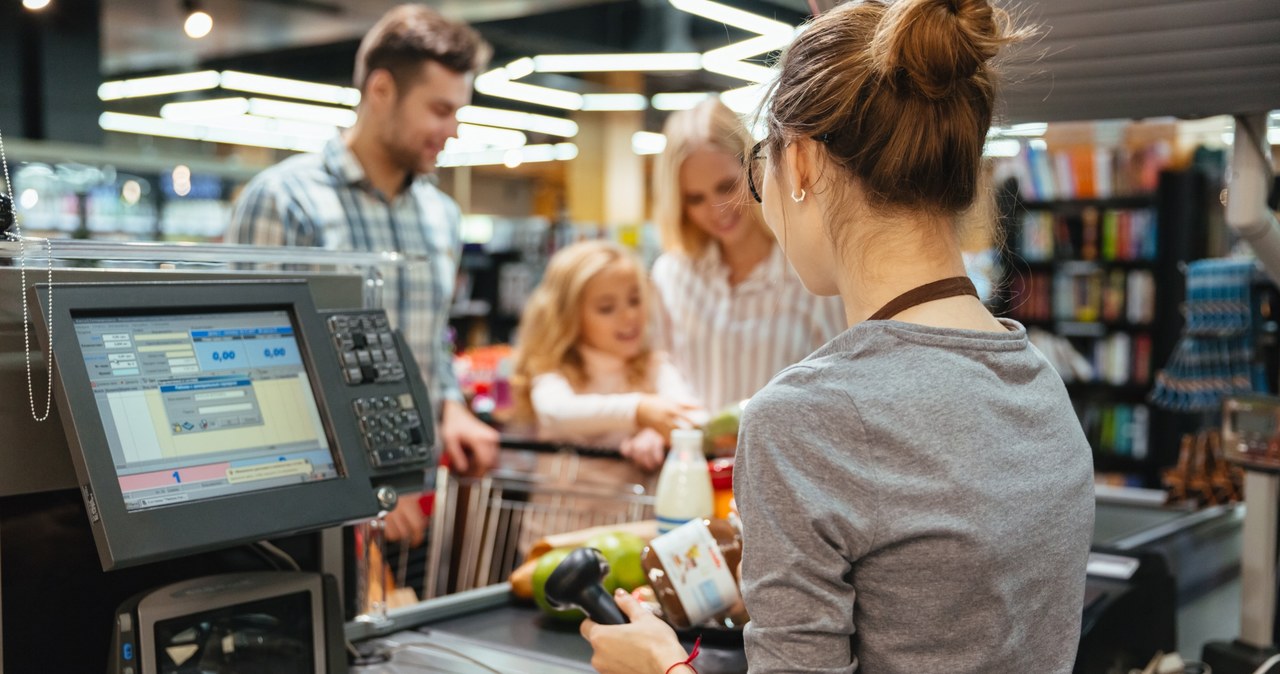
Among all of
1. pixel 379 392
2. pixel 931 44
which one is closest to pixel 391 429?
pixel 379 392

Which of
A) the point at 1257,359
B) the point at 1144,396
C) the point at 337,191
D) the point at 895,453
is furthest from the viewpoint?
the point at 1144,396

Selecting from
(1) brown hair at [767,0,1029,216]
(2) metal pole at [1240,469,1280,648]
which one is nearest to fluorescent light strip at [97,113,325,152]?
(2) metal pole at [1240,469,1280,648]

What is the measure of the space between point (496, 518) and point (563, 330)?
983 mm

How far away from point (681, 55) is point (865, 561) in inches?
294

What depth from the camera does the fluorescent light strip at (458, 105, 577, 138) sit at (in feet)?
37.6

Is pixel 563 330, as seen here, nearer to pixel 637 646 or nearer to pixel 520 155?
pixel 637 646

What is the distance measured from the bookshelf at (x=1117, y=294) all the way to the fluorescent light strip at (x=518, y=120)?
600 centimetres


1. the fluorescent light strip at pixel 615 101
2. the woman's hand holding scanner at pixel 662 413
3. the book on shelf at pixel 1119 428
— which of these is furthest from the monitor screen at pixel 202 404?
the fluorescent light strip at pixel 615 101

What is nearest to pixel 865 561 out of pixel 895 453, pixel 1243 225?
pixel 895 453

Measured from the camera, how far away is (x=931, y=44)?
0.96 m

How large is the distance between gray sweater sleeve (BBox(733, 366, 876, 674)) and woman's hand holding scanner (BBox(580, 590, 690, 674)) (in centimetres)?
21

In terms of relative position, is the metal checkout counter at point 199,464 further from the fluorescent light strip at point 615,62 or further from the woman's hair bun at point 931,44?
the fluorescent light strip at point 615,62

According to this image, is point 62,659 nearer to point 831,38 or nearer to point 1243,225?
point 831,38

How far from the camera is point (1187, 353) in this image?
8.84ft
